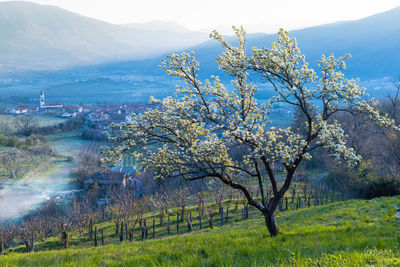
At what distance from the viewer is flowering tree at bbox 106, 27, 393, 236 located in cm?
1080

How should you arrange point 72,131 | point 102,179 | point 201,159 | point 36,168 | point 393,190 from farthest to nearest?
1. point 72,131
2. point 36,168
3. point 102,179
4. point 393,190
5. point 201,159

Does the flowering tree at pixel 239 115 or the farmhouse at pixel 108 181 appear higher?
the flowering tree at pixel 239 115

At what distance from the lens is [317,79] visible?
11570mm

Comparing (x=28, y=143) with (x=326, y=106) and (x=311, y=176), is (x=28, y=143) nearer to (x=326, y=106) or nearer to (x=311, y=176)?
(x=311, y=176)

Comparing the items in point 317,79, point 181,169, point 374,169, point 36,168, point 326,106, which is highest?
point 317,79

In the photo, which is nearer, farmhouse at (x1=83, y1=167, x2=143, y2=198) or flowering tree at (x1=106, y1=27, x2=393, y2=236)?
flowering tree at (x1=106, y1=27, x2=393, y2=236)

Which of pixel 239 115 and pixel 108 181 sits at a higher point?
pixel 239 115

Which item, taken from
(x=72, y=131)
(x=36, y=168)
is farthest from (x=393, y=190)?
(x=72, y=131)

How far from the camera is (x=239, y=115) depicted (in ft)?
42.0

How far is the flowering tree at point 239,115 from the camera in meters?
10.8

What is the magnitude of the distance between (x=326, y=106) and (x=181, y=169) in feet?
19.2

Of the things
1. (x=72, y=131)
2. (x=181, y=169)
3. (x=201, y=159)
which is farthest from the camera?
(x=72, y=131)

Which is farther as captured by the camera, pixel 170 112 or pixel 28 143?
pixel 28 143

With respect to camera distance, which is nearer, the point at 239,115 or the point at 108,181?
the point at 239,115
